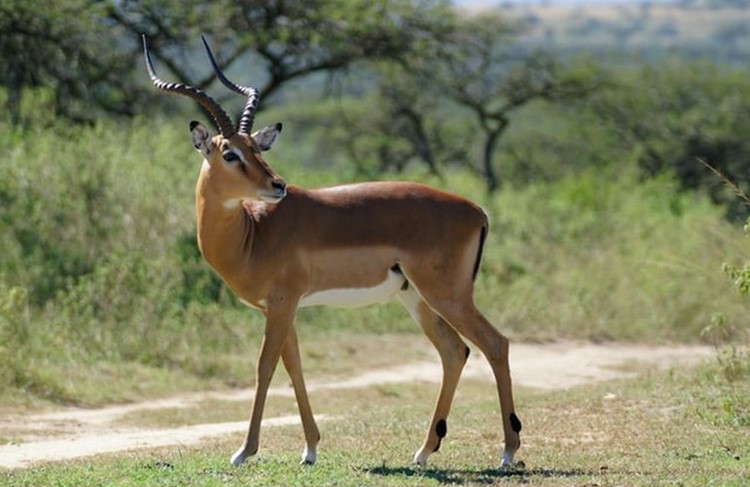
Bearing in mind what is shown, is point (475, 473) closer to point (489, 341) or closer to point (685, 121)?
point (489, 341)

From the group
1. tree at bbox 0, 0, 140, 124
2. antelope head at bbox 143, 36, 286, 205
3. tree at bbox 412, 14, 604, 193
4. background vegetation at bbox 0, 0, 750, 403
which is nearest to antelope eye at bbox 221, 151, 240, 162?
antelope head at bbox 143, 36, 286, 205

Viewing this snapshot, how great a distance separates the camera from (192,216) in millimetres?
18375

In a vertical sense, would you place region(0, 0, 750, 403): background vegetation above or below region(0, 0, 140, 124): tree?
below

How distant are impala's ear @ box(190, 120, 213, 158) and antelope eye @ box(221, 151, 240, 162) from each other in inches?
5.0

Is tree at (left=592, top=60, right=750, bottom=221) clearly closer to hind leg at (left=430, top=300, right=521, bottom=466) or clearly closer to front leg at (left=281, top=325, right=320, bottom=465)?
hind leg at (left=430, top=300, right=521, bottom=466)

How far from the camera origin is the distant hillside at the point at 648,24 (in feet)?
421

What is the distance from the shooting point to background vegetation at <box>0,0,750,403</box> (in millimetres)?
14930

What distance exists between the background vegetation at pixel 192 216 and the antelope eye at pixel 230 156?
3.92m

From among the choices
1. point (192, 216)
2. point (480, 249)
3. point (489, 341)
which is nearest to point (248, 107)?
point (480, 249)

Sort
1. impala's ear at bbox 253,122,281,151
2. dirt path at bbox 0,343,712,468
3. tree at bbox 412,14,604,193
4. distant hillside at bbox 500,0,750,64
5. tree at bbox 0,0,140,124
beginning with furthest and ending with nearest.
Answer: distant hillside at bbox 500,0,750,64
tree at bbox 412,14,604,193
tree at bbox 0,0,140,124
dirt path at bbox 0,343,712,468
impala's ear at bbox 253,122,281,151

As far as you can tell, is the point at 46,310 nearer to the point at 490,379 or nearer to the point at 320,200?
the point at 490,379

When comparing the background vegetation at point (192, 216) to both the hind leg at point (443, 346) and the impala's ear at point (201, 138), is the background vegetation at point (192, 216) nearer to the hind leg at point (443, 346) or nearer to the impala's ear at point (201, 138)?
the hind leg at point (443, 346)

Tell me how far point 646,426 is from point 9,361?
545 centimetres

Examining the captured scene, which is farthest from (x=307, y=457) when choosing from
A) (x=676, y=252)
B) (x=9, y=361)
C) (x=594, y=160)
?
(x=594, y=160)
